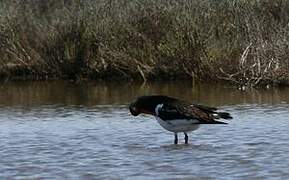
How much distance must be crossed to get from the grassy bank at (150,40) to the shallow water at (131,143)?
3.24m

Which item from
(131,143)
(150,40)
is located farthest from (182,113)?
(150,40)

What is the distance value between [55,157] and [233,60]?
45.4ft

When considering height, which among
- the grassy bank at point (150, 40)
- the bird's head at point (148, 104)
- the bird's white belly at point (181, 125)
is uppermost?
the grassy bank at point (150, 40)

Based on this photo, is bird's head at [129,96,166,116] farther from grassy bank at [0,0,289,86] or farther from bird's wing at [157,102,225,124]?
grassy bank at [0,0,289,86]

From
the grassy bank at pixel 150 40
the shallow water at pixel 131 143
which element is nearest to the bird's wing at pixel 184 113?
the shallow water at pixel 131 143

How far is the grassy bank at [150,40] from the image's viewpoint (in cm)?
2216

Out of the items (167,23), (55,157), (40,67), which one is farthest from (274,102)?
(40,67)

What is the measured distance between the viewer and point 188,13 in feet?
82.2

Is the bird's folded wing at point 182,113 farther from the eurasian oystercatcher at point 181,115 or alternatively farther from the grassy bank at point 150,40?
the grassy bank at point 150,40

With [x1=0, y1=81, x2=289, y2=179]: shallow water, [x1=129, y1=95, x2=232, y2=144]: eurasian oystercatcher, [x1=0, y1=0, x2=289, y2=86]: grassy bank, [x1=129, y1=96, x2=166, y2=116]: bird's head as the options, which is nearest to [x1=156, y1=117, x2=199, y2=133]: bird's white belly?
[x1=129, y1=95, x2=232, y2=144]: eurasian oystercatcher

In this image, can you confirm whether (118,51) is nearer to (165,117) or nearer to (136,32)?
(136,32)

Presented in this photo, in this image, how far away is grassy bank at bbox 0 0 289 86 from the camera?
22156mm

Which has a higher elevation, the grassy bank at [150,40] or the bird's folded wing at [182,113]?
the grassy bank at [150,40]

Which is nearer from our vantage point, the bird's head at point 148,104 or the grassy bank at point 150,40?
the bird's head at point 148,104
